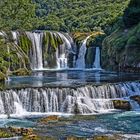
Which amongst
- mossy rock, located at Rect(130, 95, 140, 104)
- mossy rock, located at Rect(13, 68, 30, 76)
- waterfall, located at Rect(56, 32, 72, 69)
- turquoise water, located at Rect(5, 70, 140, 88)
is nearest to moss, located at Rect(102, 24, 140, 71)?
turquoise water, located at Rect(5, 70, 140, 88)

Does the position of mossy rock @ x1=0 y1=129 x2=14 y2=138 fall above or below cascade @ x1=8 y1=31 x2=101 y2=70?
below

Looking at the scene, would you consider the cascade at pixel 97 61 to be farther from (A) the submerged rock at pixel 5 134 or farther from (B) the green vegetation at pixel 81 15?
(A) the submerged rock at pixel 5 134

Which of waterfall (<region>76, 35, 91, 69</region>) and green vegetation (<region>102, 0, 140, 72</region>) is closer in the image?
green vegetation (<region>102, 0, 140, 72</region>)

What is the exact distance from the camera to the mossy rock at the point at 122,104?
35.0 metres

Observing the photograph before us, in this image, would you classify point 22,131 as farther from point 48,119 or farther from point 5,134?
point 48,119

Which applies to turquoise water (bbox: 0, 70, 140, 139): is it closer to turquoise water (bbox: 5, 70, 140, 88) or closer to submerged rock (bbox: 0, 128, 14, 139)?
submerged rock (bbox: 0, 128, 14, 139)

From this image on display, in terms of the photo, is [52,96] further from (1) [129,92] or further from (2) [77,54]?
(2) [77,54]

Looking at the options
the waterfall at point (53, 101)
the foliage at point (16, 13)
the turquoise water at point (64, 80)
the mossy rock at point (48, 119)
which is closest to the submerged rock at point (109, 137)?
the mossy rock at point (48, 119)

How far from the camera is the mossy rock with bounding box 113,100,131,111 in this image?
35.0 m

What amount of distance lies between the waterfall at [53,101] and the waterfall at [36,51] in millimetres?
26535

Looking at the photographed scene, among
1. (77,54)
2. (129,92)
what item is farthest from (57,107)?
(77,54)

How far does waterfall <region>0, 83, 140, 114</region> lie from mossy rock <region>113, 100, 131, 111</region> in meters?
0.33

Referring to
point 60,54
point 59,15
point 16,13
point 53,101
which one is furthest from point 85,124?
point 59,15

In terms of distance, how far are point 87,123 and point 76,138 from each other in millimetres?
4634
